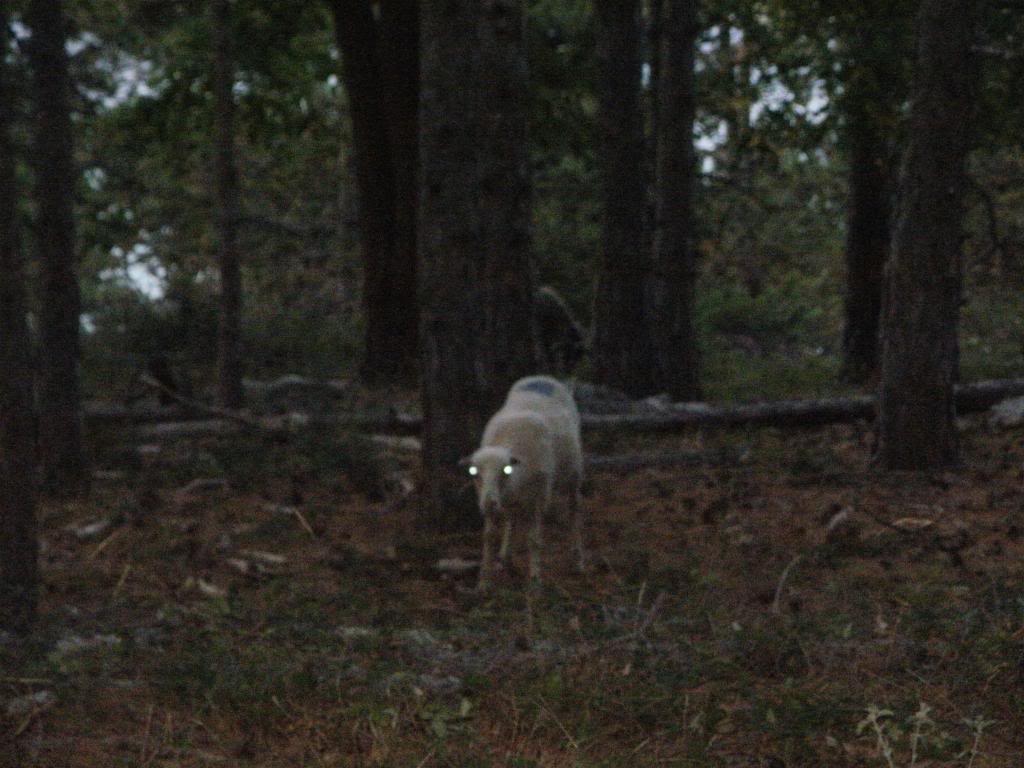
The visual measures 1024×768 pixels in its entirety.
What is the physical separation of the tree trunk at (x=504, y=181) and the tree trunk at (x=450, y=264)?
5.98ft

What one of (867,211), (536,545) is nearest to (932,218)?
(536,545)

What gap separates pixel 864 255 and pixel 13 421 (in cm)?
1653

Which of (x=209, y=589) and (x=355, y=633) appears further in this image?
(x=209, y=589)

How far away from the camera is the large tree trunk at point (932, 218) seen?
12.0m

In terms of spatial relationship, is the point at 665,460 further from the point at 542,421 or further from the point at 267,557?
the point at 267,557

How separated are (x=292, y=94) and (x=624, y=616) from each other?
17.6m

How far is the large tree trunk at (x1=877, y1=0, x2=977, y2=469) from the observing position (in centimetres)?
1196

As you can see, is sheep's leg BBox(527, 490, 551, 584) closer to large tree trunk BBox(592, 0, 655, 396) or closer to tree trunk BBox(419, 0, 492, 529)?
tree trunk BBox(419, 0, 492, 529)

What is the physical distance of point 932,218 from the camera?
12.0m

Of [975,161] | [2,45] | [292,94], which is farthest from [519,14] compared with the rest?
[975,161]

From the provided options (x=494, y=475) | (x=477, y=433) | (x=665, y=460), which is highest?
(x=477, y=433)

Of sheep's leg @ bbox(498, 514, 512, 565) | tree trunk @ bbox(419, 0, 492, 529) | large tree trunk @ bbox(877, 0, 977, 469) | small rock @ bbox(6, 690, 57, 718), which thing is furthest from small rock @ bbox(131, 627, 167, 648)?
large tree trunk @ bbox(877, 0, 977, 469)

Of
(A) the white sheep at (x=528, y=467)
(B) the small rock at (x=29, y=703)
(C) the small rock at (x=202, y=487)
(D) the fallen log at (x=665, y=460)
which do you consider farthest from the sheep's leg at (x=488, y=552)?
(C) the small rock at (x=202, y=487)

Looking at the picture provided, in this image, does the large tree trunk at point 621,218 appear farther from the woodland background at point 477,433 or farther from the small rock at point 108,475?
the small rock at point 108,475
